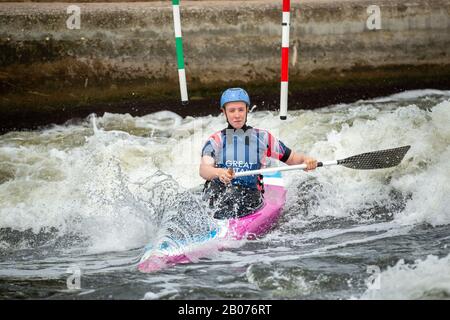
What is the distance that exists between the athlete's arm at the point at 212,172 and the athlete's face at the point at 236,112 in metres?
0.37

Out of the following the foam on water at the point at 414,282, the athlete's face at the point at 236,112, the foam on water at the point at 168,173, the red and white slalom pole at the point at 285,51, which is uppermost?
the red and white slalom pole at the point at 285,51

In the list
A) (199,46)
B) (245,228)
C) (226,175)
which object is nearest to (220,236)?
(245,228)

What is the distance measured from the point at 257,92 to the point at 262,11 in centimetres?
110

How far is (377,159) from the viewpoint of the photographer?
6.31 meters

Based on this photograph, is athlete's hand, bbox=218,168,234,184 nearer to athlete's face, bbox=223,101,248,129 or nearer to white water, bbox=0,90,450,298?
white water, bbox=0,90,450,298

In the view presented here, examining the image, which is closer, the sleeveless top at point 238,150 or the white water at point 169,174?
the sleeveless top at point 238,150

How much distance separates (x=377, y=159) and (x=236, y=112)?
1.38 meters

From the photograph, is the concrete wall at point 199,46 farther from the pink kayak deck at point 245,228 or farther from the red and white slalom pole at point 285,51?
the pink kayak deck at point 245,228

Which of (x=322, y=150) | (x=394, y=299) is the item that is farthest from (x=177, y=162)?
(x=394, y=299)

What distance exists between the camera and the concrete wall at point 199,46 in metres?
9.23

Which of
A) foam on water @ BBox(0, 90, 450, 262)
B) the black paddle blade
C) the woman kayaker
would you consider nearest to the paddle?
the black paddle blade

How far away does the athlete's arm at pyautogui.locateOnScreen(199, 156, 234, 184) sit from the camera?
552 cm

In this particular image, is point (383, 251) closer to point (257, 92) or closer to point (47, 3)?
point (257, 92)

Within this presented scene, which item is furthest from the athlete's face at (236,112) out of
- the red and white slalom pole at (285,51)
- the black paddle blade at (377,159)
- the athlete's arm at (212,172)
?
the red and white slalom pole at (285,51)
